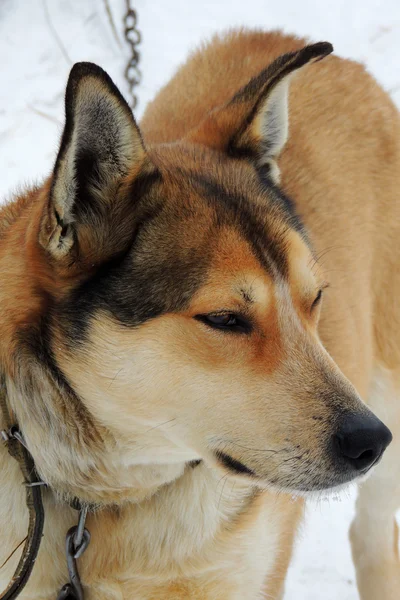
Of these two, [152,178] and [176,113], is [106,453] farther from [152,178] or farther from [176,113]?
[176,113]

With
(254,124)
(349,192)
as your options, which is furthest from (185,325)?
(349,192)

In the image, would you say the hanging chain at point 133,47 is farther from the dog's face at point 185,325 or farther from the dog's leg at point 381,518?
the dog's face at point 185,325

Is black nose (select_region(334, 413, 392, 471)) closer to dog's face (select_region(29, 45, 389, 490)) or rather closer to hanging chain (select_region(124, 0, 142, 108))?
dog's face (select_region(29, 45, 389, 490))

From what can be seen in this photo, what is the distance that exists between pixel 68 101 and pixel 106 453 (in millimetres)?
1090

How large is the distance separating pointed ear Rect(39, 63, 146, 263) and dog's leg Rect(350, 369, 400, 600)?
2016 millimetres

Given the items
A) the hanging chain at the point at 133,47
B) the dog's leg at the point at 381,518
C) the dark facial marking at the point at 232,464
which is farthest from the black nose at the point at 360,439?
the hanging chain at the point at 133,47

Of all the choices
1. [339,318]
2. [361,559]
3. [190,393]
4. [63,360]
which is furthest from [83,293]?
[361,559]

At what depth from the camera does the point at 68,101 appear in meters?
2.00

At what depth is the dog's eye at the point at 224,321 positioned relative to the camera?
2.22 meters

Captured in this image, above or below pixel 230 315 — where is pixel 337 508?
below

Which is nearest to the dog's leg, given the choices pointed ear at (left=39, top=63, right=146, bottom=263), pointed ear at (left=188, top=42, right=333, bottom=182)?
pointed ear at (left=188, top=42, right=333, bottom=182)

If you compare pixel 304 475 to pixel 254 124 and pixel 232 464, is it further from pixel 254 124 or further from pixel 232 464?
pixel 254 124

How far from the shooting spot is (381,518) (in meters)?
4.00

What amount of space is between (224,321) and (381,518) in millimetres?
2224
